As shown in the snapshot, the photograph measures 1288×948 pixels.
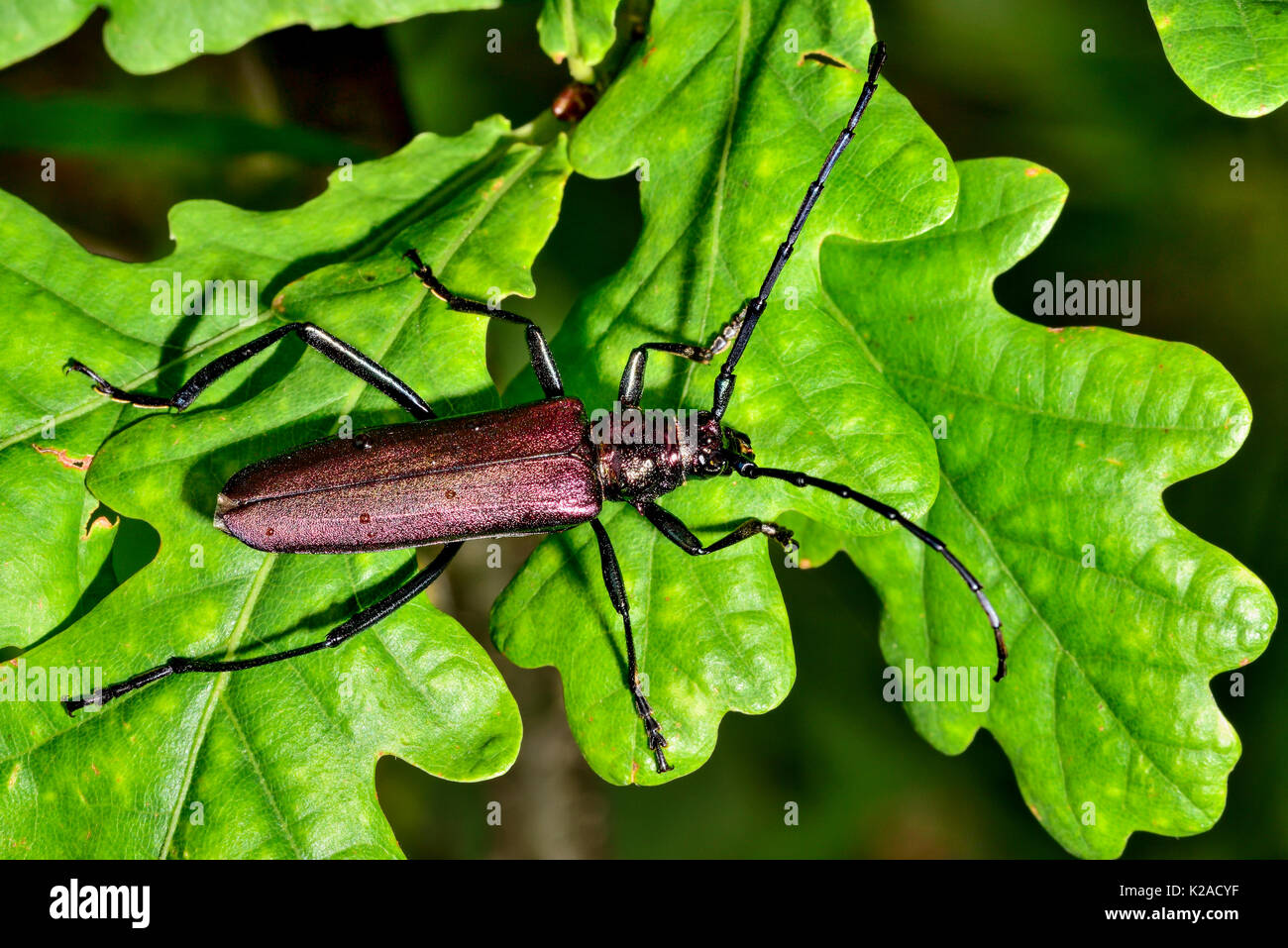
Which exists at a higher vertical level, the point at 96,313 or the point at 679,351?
the point at 96,313

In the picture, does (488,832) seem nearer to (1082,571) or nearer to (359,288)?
(359,288)
